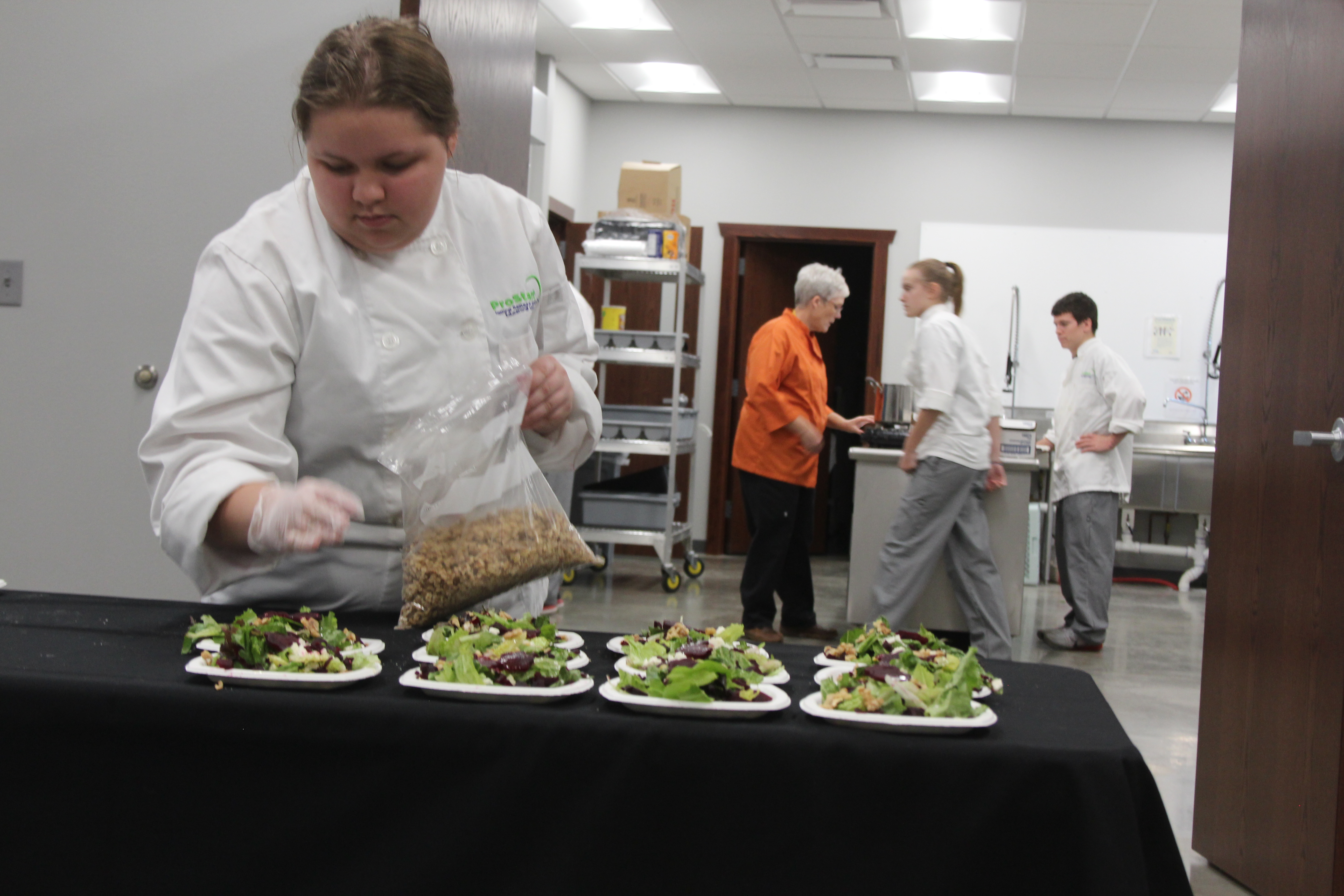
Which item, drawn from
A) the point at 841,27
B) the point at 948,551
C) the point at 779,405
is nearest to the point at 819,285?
the point at 779,405

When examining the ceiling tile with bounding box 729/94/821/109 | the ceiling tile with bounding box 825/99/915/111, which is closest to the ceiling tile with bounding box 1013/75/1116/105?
the ceiling tile with bounding box 825/99/915/111

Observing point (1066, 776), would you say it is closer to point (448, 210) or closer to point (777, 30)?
point (448, 210)

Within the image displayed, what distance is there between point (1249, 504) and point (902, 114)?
5.48 meters

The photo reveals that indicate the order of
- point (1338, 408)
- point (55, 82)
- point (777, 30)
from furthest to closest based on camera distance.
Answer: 1. point (777, 30)
2. point (55, 82)
3. point (1338, 408)

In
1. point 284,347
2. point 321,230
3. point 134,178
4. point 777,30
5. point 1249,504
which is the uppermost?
Answer: point 777,30

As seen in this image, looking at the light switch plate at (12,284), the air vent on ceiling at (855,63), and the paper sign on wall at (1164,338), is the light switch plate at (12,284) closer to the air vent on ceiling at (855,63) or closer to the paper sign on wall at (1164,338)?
the air vent on ceiling at (855,63)

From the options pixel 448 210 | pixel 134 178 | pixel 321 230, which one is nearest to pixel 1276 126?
pixel 448 210

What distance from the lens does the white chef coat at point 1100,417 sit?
457 cm

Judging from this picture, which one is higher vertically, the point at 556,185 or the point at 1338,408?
the point at 556,185

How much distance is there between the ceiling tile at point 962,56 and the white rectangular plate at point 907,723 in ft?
17.7

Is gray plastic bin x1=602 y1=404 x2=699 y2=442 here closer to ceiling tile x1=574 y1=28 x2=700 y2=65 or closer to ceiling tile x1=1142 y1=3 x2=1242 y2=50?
ceiling tile x1=574 y1=28 x2=700 y2=65

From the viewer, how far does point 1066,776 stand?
3.40ft

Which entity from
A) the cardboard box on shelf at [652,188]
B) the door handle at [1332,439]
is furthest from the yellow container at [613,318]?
the door handle at [1332,439]

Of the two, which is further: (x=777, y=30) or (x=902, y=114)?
(x=902, y=114)
